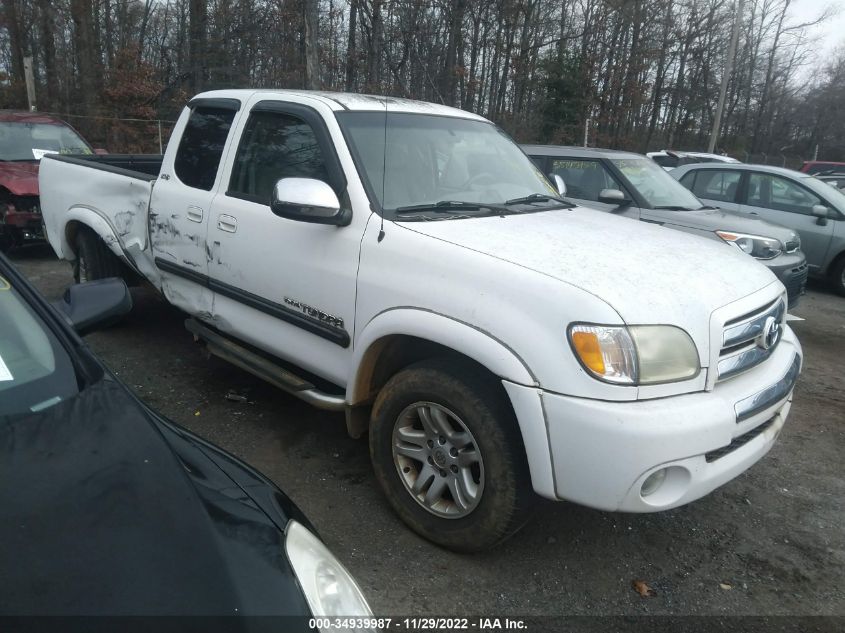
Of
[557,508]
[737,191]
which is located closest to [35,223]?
[557,508]

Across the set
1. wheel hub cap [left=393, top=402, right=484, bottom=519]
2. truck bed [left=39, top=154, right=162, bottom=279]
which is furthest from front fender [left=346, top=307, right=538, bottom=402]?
truck bed [left=39, top=154, right=162, bottom=279]

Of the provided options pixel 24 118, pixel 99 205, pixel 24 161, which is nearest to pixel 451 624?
pixel 99 205

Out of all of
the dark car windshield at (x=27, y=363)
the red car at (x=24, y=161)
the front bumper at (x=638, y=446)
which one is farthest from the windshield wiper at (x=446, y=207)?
the red car at (x=24, y=161)

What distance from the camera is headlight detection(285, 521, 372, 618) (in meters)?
1.57

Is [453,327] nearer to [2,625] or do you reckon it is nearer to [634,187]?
[2,625]

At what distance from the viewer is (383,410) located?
3.09 m

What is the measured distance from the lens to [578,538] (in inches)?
125

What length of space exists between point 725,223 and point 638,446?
545cm

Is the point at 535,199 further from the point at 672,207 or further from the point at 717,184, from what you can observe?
the point at 717,184

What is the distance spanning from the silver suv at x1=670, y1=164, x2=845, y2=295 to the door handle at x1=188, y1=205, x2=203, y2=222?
25.7 feet

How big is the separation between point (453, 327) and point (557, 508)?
132 centimetres

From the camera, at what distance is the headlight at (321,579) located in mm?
1571

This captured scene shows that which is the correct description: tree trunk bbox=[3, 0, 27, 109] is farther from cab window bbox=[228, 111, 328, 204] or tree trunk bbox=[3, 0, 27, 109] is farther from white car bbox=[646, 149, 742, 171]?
cab window bbox=[228, 111, 328, 204]

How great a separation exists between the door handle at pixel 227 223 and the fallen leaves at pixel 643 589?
9.16ft
